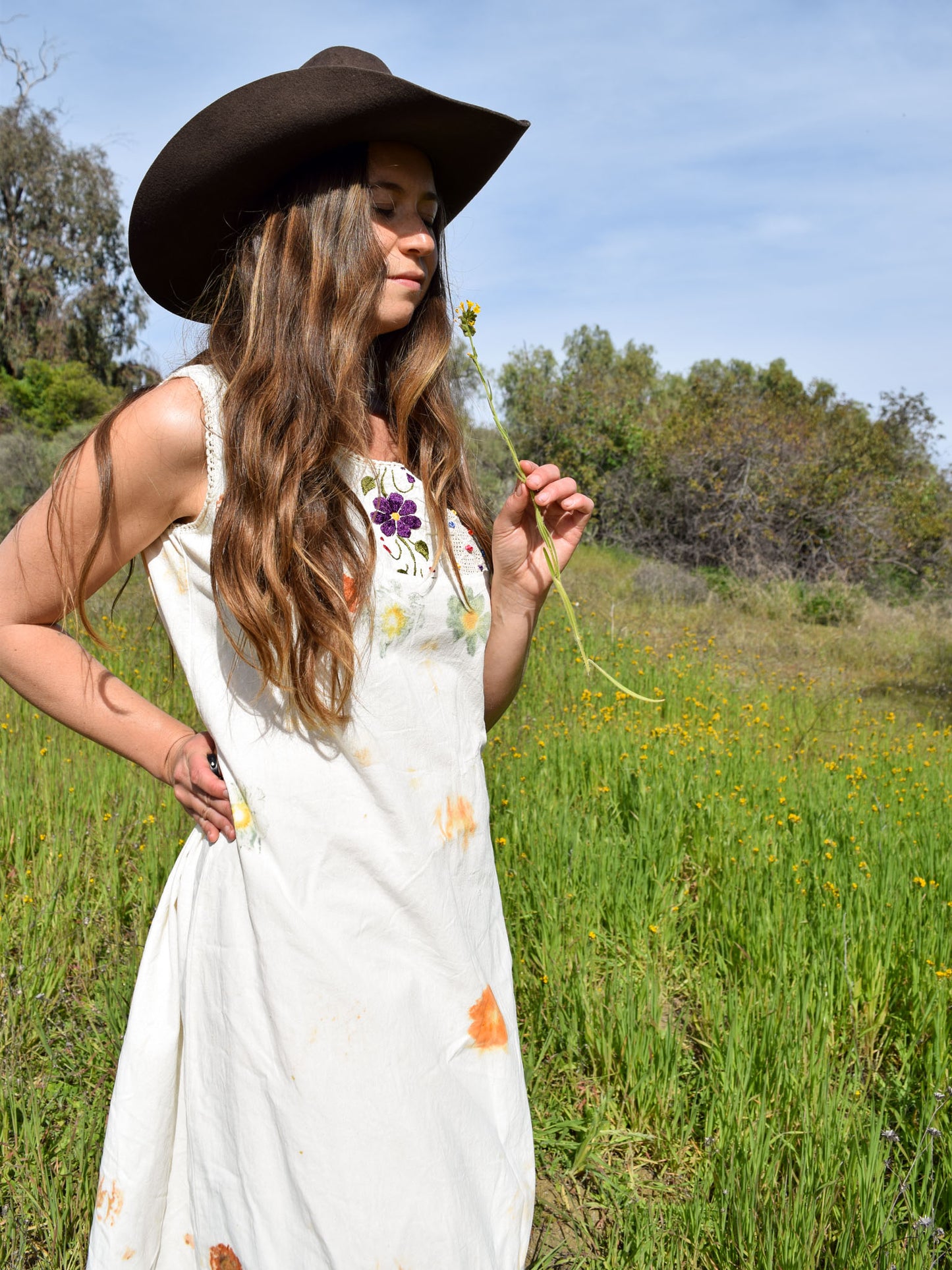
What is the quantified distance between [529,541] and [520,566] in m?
0.04

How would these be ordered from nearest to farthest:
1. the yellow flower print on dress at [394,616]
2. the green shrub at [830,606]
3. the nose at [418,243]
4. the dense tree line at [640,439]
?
the yellow flower print on dress at [394,616] < the nose at [418,243] < the green shrub at [830,606] < the dense tree line at [640,439]

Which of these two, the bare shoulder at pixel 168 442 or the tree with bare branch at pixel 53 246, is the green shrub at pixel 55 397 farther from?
the bare shoulder at pixel 168 442

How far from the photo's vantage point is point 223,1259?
1154mm

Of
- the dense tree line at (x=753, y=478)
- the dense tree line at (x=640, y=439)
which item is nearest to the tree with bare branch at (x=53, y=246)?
the dense tree line at (x=640, y=439)

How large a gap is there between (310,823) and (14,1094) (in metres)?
1.21

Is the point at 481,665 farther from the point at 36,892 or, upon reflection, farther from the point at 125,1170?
the point at 36,892

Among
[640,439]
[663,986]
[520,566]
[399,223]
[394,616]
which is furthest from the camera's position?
[640,439]

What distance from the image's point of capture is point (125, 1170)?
118 centimetres

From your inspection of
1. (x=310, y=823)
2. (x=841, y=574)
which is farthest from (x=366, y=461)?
(x=841, y=574)

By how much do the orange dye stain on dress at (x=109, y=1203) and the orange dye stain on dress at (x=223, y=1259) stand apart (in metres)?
0.13

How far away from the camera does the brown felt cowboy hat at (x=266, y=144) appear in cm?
120

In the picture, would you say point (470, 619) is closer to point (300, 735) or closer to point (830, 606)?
point (300, 735)

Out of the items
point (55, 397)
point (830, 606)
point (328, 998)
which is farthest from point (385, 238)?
point (55, 397)

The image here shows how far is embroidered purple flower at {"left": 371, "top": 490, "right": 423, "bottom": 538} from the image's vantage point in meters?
1.27
